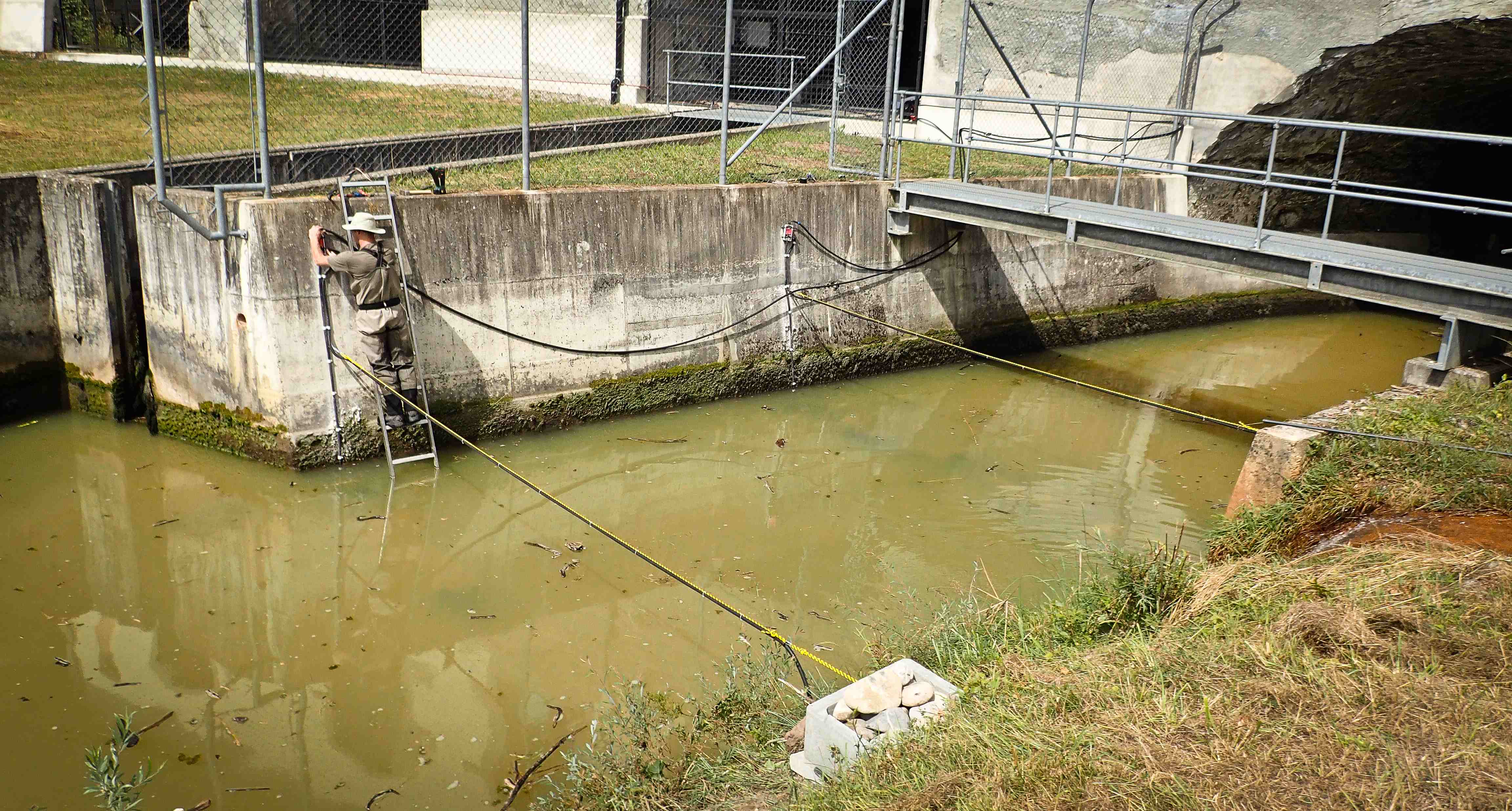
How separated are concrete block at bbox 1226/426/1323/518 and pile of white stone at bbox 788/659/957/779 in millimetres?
3491

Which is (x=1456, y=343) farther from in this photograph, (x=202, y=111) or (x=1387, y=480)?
(x=202, y=111)

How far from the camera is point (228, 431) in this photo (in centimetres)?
877

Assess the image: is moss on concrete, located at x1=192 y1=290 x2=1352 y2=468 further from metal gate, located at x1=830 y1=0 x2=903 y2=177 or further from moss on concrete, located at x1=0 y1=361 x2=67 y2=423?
metal gate, located at x1=830 y1=0 x2=903 y2=177

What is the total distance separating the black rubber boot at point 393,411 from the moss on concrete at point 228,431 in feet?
2.42

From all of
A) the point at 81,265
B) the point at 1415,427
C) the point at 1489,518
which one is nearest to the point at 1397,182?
the point at 1415,427

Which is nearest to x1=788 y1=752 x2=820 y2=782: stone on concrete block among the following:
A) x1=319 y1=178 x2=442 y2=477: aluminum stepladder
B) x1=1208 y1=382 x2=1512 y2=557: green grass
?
x1=1208 y1=382 x2=1512 y2=557: green grass

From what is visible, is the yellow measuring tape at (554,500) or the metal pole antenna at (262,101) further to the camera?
the metal pole antenna at (262,101)

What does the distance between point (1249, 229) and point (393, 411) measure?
794cm

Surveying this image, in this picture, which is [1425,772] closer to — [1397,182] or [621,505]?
[621,505]

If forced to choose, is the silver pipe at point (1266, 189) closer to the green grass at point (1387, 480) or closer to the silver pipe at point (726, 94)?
the green grass at point (1387, 480)

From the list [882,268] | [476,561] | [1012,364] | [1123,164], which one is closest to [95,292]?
[476,561]

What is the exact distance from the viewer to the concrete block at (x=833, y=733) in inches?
164

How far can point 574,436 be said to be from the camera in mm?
9789

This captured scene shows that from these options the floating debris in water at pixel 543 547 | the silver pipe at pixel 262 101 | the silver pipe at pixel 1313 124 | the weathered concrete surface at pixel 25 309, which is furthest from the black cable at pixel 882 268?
the weathered concrete surface at pixel 25 309
